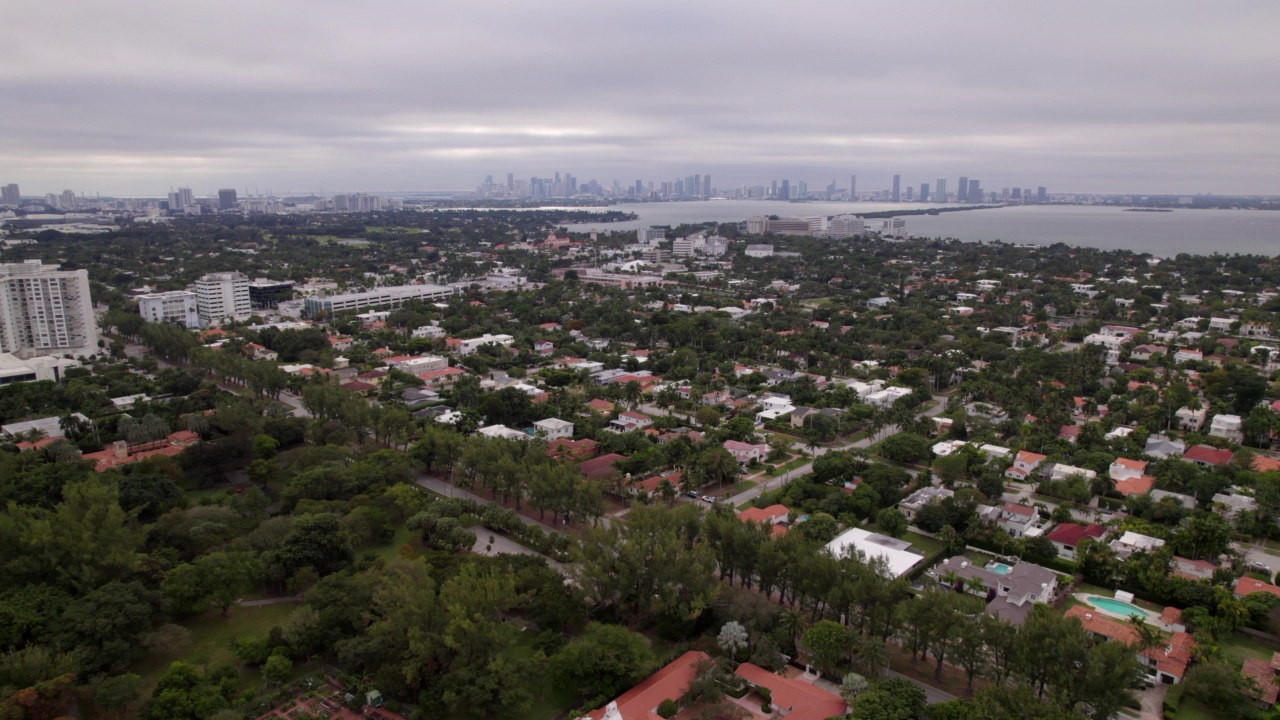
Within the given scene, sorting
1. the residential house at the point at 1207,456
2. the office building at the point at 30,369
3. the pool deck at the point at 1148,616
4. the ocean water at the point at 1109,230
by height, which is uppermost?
the ocean water at the point at 1109,230

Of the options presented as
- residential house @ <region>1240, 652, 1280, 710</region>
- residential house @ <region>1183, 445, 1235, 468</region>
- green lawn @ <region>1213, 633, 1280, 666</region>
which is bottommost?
green lawn @ <region>1213, 633, 1280, 666</region>

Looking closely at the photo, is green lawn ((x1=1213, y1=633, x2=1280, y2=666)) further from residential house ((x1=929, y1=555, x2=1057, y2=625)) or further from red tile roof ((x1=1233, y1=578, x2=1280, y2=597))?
residential house ((x1=929, y1=555, x2=1057, y2=625))

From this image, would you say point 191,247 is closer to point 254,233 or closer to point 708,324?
point 254,233

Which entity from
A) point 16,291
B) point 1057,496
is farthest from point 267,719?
point 16,291

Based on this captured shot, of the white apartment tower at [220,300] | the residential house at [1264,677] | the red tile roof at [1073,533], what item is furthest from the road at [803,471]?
the white apartment tower at [220,300]

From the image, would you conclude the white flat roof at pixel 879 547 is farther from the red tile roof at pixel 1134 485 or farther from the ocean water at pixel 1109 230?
the ocean water at pixel 1109 230

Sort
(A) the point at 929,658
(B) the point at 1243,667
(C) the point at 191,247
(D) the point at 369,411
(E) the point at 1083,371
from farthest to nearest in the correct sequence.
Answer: (C) the point at 191,247
(E) the point at 1083,371
(D) the point at 369,411
(A) the point at 929,658
(B) the point at 1243,667

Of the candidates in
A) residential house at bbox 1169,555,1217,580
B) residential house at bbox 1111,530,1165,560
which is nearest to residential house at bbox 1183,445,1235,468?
residential house at bbox 1111,530,1165,560
